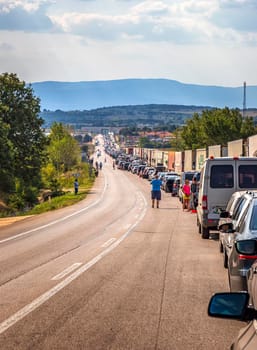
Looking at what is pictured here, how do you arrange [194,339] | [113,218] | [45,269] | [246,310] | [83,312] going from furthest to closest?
[113,218]
[45,269]
[83,312]
[194,339]
[246,310]

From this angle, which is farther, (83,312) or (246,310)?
(83,312)

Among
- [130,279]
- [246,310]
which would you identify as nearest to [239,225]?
[130,279]

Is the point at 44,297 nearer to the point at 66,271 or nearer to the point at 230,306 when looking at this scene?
the point at 66,271

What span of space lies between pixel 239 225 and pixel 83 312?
3.33 meters

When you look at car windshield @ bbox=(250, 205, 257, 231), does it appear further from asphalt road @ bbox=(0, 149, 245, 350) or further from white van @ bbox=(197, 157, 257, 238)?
white van @ bbox=(197, 157, 257, 238)

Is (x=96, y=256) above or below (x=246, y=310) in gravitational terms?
below

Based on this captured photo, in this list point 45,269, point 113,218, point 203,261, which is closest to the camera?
point 45,269

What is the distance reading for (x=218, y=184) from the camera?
21.0 meters

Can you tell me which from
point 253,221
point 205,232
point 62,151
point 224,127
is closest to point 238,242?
point 253,221

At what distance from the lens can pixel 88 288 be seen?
11711 millimetres

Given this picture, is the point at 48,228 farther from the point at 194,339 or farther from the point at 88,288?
the point at 194,339

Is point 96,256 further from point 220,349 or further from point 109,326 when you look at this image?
point 220,349

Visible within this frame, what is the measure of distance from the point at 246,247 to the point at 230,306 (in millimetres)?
3261

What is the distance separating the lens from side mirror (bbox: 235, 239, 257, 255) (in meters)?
7.03
